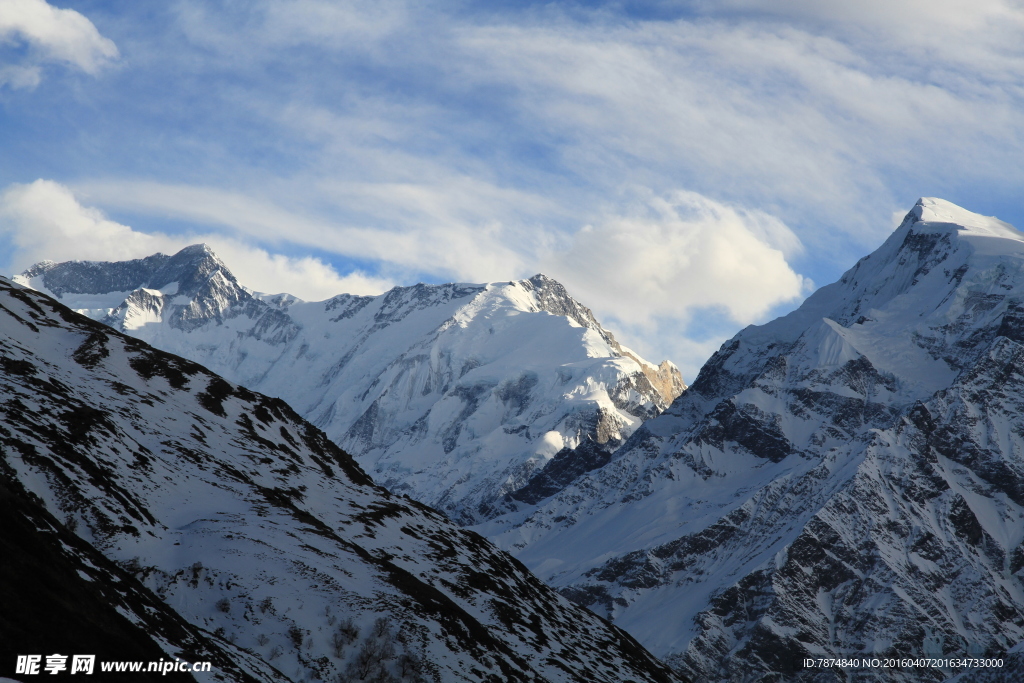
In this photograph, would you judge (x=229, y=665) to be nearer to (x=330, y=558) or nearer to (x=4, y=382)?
(x=330, y=558)

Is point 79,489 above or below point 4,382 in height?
below

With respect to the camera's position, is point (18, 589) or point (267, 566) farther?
point (267, 566)

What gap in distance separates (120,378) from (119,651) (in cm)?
7387

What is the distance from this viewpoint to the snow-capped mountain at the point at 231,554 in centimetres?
6056

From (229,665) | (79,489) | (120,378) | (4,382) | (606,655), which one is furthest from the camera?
(120,378)

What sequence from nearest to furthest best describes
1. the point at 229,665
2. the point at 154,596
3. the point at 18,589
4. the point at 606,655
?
the point at 18,589, the point at 229,665, the point at 154,596, the point at 606,655

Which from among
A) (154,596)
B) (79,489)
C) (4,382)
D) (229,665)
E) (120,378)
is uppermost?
(120,378)

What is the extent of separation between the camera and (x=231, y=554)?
76.6m

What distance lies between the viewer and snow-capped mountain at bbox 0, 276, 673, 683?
6056cm

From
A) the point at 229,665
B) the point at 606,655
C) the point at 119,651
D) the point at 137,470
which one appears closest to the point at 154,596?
the point at 229,665

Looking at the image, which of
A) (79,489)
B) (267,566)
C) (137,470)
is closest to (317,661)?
(267,566)

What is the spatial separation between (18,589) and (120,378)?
2857 inches

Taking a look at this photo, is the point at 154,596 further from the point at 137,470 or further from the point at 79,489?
the point at 137,470

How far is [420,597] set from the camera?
82.2 metres
